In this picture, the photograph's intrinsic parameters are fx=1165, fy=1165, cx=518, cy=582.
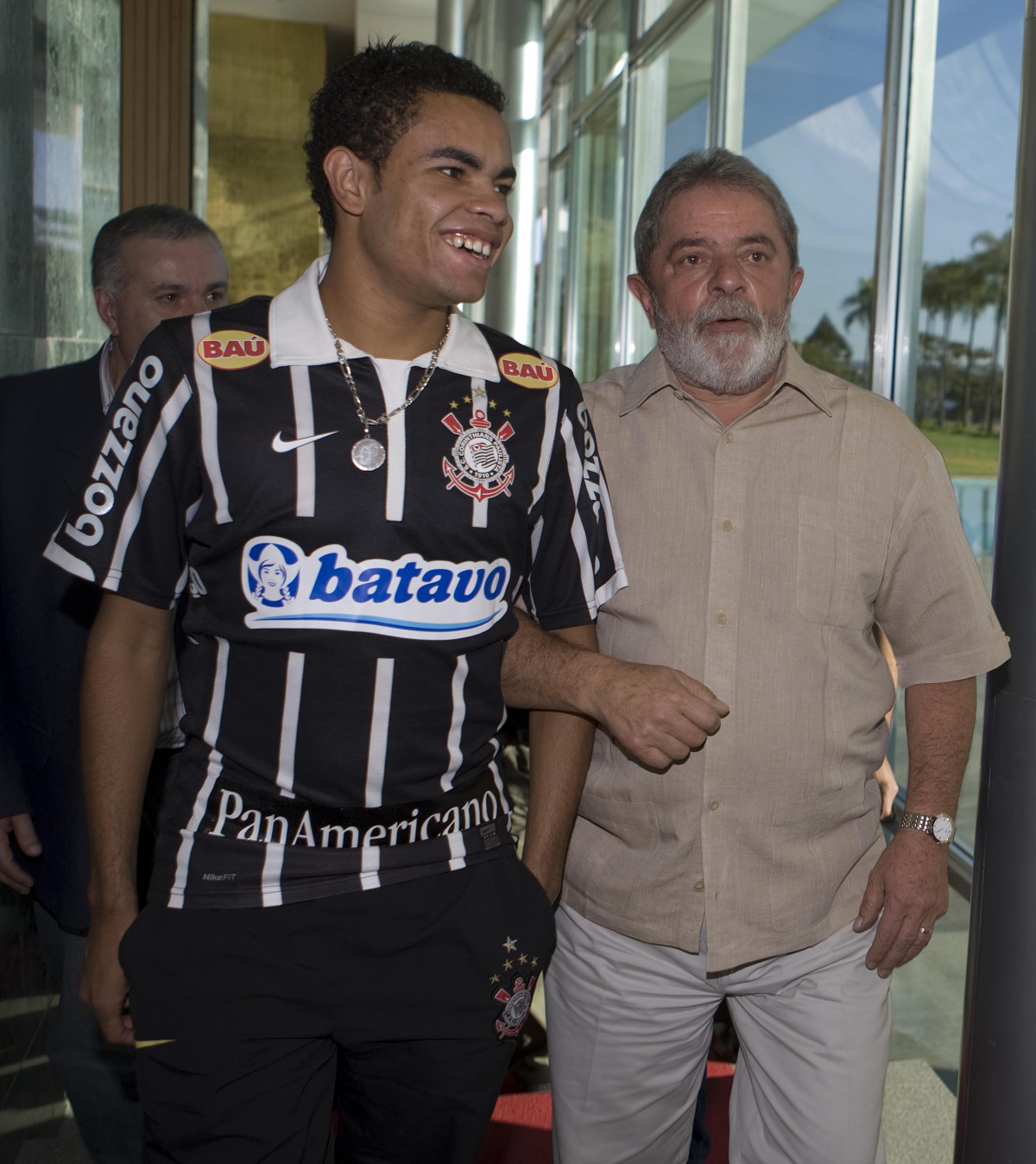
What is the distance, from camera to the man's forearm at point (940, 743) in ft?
5.82

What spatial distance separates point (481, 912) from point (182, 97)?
4260 mm

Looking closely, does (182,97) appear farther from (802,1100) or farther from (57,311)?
(802,1100)

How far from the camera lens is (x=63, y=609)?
201 centimetres

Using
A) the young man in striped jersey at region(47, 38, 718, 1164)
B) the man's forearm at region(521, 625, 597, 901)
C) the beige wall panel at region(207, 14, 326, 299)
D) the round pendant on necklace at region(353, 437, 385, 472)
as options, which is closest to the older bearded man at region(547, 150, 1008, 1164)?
the man's forearm at region(521, 625, 597, 901)

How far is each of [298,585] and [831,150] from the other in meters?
3.37

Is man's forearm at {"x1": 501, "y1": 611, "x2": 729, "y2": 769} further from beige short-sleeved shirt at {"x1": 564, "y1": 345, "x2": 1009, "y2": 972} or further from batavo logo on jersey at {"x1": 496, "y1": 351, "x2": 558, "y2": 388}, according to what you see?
batavo logo on jersey at {"x1": 496, "y1": 351, "x2": 558, "y2": 388}

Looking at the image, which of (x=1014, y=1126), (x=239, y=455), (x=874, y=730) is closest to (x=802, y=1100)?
(x=1014, y=1126)

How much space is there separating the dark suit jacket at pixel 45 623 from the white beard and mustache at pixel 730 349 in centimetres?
102

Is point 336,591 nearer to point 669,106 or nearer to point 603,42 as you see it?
point 669,106

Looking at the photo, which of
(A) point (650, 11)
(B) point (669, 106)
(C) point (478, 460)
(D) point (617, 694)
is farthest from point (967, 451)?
(A) point (650, 11)

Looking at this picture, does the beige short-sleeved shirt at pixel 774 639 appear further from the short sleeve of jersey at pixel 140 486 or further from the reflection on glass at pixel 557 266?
the reflection on glass at pixel 557 266

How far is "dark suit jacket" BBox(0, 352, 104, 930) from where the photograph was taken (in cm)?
198

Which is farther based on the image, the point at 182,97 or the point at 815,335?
the point at 182,97

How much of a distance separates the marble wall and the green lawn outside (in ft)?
7.35
